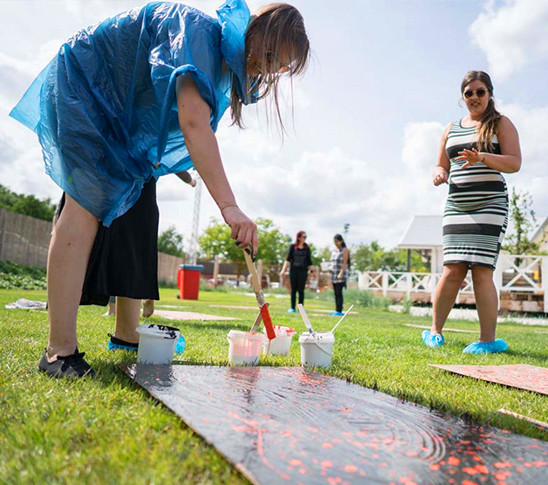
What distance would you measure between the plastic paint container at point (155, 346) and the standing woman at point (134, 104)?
0.33 metres

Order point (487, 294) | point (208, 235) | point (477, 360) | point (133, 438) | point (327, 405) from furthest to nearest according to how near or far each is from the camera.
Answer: point (208, 235) < point (487, 294) < point (477, 360) < point (327, 405) < point (133, 438)

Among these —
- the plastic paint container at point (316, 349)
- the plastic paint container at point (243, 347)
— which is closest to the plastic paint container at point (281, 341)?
the plastic paint container at point (316, 349)

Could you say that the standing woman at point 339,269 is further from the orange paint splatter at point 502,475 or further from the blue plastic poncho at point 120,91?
the orange paint splatter at point 502,475

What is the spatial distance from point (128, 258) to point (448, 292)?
243cm

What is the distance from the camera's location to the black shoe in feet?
5.82

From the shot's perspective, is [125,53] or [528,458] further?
[125,53]

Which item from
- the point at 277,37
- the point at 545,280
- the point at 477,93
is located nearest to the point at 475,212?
the point at 477,93

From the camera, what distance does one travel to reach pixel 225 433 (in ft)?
3.88

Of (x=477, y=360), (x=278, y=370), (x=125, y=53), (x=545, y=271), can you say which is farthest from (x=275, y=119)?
(x=545, y=271)

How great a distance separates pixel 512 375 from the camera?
8.05 ft

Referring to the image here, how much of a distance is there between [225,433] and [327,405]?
463 millimetres

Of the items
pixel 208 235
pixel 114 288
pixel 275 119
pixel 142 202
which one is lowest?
pixel 114 288

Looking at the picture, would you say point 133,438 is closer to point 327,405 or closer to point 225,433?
point 225,433

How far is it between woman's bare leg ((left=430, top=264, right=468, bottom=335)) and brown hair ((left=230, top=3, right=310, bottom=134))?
2275 millimetres
